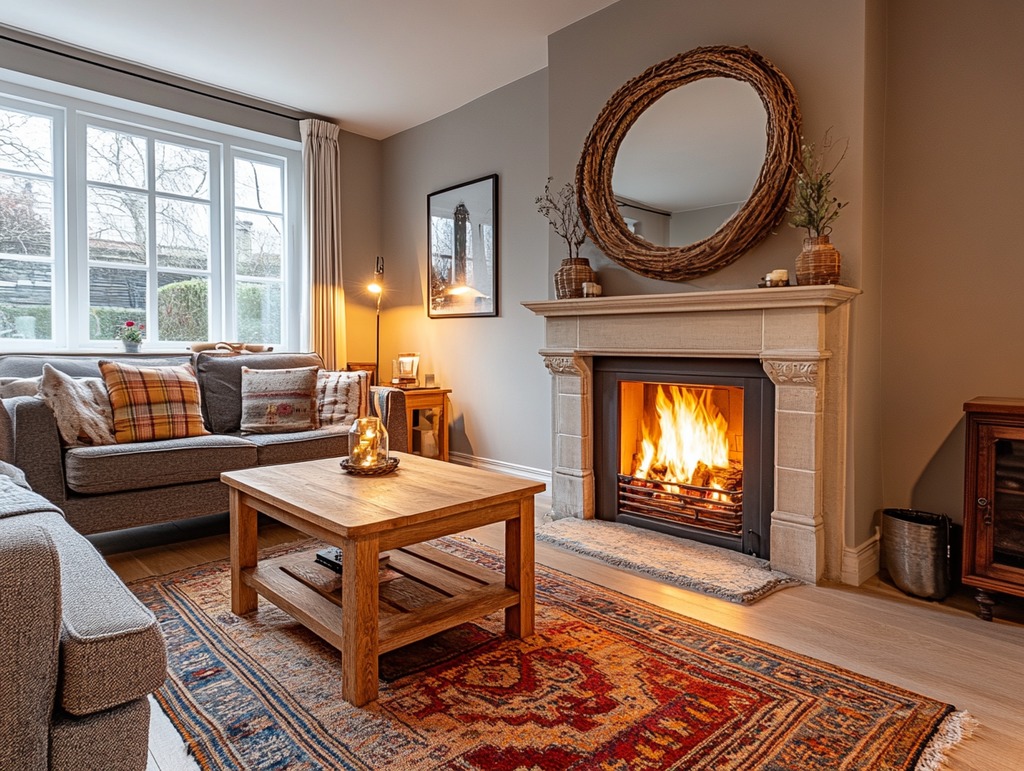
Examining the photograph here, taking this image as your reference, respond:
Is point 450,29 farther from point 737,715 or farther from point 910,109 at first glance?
point 737,715

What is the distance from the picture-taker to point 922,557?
7.77 ft

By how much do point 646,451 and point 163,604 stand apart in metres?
2.26

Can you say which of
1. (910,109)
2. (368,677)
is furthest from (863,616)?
(910,109)

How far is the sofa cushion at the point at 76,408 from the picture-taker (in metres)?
2.77

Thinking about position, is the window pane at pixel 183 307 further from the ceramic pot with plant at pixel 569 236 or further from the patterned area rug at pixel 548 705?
the patterned area rug at pixel 548 705

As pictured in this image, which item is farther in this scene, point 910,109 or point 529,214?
point 529,214

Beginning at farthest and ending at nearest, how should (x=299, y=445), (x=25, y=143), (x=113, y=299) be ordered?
(x=113, y=299) < (x=25, y=143) < (x=299, y=445)

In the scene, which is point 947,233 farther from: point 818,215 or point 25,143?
point 25,143

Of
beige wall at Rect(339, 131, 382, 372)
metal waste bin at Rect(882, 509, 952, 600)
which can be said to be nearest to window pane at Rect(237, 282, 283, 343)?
beige wall at Rect(339, 131, 382, 372)

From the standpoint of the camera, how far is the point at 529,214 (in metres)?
4.12

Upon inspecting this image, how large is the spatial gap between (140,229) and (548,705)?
163 inches

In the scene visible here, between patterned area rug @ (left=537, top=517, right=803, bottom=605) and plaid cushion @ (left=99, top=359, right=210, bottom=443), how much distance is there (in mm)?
1873

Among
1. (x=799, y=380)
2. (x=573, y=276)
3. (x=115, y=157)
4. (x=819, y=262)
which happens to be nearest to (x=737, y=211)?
(x=819, y=262)

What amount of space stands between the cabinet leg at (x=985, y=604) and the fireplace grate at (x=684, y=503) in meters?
0.88
